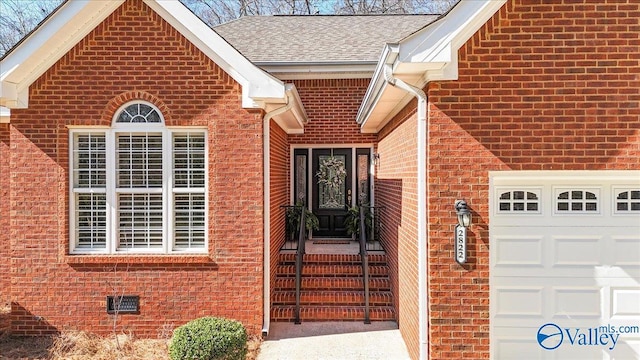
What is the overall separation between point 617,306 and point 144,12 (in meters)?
7.42

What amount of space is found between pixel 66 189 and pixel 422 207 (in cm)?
525

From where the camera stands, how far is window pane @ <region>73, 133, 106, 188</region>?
6441 mm

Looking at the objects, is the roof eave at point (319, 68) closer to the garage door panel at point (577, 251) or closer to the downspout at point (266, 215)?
the downspout at point (266, 215)

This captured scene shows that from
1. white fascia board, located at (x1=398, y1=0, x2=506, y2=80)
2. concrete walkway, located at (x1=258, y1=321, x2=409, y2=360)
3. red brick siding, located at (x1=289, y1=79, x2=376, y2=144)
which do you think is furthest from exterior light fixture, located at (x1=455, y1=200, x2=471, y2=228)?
red brick siding, located at (x1=289, y1=79, x2=376, y2=144)

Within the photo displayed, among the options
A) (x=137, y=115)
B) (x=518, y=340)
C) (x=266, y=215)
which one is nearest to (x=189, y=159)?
(x=137, y=115)

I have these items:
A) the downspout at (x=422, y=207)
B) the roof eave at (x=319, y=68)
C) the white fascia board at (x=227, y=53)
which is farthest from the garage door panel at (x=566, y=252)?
the roof eave at (x=319, y=68)

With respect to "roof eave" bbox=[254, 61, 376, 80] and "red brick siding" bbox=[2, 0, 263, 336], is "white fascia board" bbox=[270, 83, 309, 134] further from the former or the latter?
"roof eave" bbox=[254, 61, 376, 80]

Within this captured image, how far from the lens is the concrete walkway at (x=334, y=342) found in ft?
19.0

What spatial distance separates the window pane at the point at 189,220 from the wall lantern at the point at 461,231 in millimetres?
3768

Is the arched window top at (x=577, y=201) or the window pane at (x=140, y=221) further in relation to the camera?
the window pane at (x=140, y=221)

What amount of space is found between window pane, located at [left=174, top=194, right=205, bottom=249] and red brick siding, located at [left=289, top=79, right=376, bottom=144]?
4.36m

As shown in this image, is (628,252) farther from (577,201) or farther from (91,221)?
(91,221)

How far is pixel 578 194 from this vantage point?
4973 mm

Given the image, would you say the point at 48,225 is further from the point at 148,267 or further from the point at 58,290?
the point at 148,267
